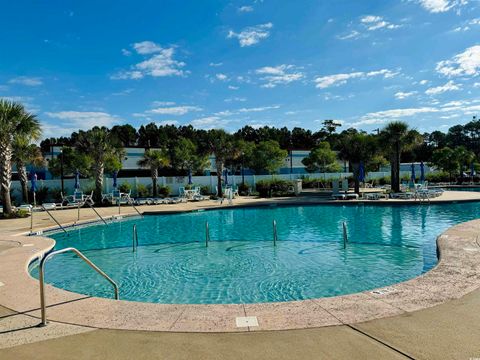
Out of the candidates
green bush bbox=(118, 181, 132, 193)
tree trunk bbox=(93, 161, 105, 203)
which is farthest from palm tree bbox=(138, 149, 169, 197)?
tree trunk bbox=(93, 161, 105, 203)

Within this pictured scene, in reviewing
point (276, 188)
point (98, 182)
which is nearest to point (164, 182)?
point (98, 182)

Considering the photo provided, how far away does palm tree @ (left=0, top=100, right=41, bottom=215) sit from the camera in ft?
56.4

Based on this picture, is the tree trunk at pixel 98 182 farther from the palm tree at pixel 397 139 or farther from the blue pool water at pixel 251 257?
the palm tree at pixel 397 139

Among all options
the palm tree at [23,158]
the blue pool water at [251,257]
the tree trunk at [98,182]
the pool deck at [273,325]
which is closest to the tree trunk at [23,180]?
the palm tree at [23,158]

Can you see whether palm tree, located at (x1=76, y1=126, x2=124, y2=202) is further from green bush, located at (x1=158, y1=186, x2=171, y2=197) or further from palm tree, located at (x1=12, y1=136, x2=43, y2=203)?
green bush, located at (x1=158, y1=186, x2=171, y2=197)

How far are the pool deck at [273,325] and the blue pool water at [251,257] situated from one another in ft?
5.99

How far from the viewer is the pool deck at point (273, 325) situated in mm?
3469

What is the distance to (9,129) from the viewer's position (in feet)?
57.1

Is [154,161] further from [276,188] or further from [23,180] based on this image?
[276,188]

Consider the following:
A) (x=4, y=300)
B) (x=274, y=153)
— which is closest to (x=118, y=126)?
(x=274, y=153)

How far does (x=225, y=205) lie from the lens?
72.3 feet

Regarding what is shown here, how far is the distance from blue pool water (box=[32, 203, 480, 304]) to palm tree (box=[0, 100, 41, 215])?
597 centimetres

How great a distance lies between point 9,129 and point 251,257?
570 inches

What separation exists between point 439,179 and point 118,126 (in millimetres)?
64745
